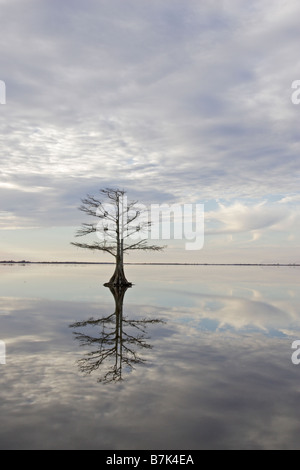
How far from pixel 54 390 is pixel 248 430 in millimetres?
4650

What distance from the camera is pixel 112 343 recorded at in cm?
1434

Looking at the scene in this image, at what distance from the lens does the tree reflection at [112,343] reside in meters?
11.0

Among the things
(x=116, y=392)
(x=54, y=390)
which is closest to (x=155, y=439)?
(x=116, y=392)

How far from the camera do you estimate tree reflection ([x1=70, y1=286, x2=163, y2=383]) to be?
10953mm

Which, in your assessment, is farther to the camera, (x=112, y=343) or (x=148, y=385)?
(x=112, y=343)

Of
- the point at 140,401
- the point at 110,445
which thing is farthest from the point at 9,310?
the point at 110,445

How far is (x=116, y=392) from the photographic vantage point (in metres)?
8.85

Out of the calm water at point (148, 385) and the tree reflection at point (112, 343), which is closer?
the calm water at point (148, 385)

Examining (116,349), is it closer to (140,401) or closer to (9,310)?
(140,401)

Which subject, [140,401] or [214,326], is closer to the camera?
[140,401]

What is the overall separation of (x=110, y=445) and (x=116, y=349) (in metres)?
7.05

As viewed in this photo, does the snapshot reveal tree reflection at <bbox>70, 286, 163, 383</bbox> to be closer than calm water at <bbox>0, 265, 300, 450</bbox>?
No
